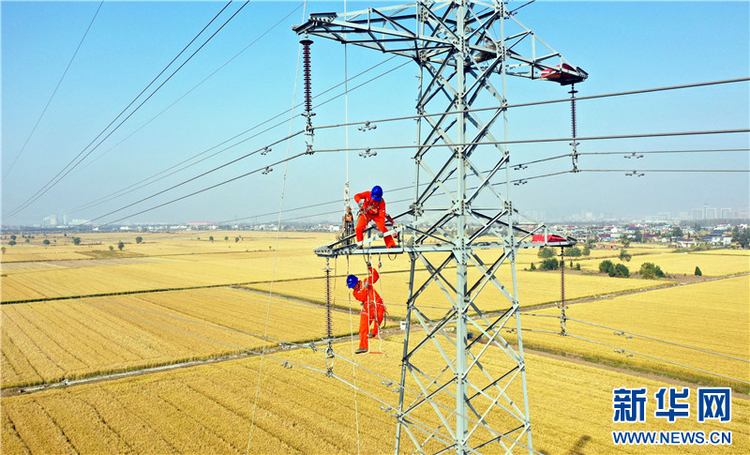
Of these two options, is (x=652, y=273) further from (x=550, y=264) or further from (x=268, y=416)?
(x=268, y=416)

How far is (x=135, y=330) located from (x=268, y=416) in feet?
92.3

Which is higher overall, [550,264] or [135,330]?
[550,264]

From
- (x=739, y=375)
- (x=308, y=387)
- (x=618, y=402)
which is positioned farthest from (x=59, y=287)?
(x=739, y=375)

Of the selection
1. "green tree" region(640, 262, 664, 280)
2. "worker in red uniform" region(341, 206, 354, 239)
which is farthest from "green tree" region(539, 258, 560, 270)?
"worker in red uniform" region(341, 206, 354, 239)

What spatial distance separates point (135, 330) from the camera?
47625 millimetres

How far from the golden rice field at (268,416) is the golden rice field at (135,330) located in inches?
167

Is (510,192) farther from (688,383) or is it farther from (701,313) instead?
(701,313)

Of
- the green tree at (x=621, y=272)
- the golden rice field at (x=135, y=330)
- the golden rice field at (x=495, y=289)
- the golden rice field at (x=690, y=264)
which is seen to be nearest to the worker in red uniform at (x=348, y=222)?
the golden rice field at (x=135, y=330)

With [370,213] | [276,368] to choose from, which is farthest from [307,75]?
[276,368]

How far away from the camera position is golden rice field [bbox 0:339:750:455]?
72.2ft

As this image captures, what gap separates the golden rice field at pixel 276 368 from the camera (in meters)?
23.0

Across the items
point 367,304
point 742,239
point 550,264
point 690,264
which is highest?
point 367,304

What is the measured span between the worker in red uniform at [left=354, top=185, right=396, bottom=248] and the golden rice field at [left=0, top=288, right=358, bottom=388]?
23803 millimetres

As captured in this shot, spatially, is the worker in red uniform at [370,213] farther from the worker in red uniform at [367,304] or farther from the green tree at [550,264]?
the green tree at [550,264]
